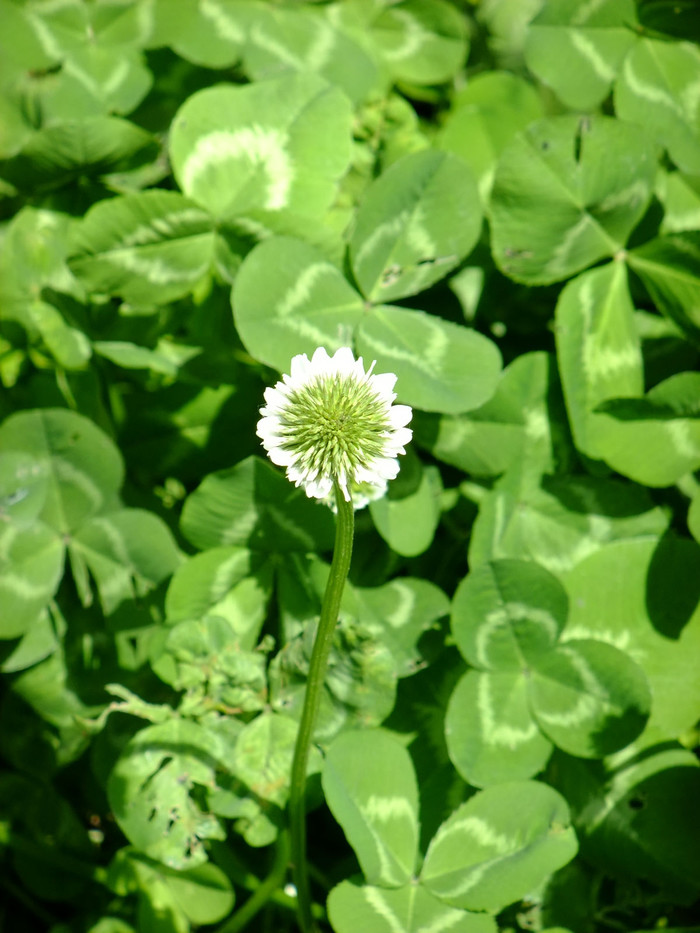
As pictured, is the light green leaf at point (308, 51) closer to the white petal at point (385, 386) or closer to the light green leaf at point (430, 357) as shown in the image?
the light green leaf at point (430, 357)

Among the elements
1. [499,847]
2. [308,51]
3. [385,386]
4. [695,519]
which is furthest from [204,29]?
[499,847]

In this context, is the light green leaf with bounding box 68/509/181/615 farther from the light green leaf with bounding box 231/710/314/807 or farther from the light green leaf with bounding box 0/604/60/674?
the light green leaf with bounding box 231/710/314/807

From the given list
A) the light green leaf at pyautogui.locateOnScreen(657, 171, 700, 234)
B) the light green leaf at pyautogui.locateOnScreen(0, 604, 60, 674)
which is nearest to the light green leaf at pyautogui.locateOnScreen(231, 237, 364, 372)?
the light green leaf at pyautogui.locateOnScreen(0, 604, 60, 674)

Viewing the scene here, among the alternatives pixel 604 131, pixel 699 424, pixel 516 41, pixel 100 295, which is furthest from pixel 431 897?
pixel 516 41

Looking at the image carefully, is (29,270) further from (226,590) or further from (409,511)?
(409,511)

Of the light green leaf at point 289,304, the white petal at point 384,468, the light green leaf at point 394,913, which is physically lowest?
the light green leaf at point 394,913

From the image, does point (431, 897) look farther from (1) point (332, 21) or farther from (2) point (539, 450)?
(1) point (332, 21)

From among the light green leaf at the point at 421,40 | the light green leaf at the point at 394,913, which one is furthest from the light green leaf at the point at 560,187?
the light green leaf at the point at 394,913
